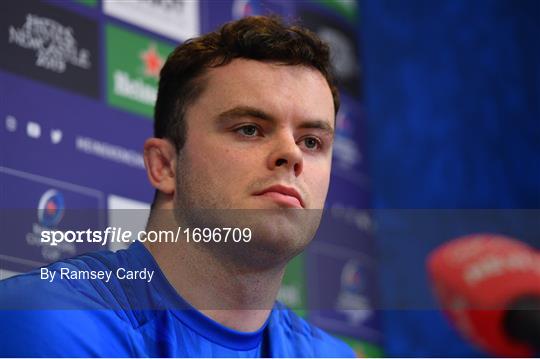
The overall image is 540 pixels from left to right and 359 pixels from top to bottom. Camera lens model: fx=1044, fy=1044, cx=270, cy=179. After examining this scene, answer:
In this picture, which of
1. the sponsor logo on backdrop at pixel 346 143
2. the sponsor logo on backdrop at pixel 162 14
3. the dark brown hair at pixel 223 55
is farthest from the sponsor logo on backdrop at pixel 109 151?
the sponsor logo on backdrop at pixel 346 143

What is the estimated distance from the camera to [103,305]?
1.65 metres

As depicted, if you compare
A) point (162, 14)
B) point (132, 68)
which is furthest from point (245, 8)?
point (132, 68)

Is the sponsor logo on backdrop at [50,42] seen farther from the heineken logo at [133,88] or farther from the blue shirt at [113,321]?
the blue shirt at [113,321]

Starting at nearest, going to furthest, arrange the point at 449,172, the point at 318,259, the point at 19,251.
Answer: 1. the point at 19,251
2. the point at 318,259
3. the point at 449,172

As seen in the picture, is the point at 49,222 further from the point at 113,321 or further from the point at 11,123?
the point at 113,321

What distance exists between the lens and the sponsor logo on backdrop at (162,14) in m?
2.51

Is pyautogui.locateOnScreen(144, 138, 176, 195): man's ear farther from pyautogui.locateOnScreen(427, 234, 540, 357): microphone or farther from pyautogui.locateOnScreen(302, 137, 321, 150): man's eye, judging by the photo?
pyautogui.locateOnScreen(427, 234, 540, 357): microphone

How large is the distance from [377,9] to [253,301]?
1984 mm

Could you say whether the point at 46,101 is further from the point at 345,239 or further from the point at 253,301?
the point at 345,239

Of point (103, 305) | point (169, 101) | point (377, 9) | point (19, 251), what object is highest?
point (377, 9)

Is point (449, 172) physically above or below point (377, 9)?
below

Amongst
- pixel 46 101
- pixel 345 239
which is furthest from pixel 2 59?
pixel 345 239

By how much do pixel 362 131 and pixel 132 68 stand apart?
1.10 meters

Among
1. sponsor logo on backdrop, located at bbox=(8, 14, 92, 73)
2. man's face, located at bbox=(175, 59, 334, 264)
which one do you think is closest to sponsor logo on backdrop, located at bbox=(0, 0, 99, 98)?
sponsor logo on backdrop, located at bbox=(8, 14, 92, 73)
